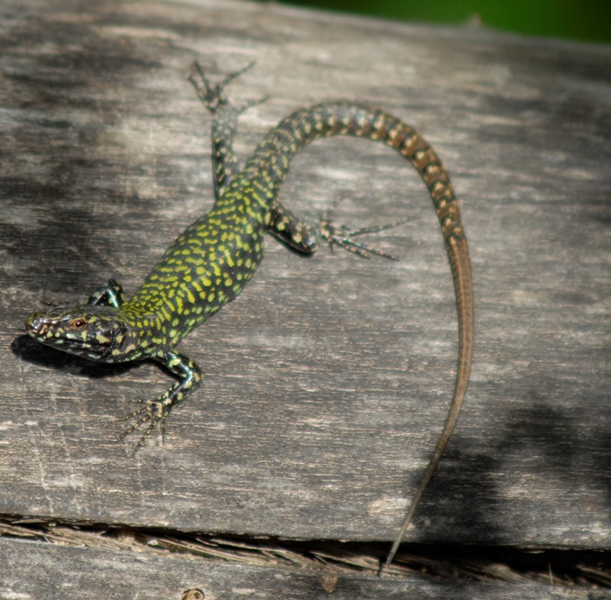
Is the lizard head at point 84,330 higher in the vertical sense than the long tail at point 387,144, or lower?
lower

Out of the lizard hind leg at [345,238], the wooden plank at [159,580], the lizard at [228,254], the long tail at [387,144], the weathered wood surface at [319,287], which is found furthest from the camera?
the lizard hind leg at [345,238]

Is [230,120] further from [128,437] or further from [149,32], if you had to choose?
[128,437]

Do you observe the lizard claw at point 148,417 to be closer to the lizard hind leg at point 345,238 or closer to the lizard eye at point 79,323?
the lizard eye at point 79,323

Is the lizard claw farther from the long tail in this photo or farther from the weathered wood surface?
the long tail

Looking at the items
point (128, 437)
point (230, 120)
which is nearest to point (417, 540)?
point (128, 437)

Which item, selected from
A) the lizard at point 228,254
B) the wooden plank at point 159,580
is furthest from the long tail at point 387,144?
the wooden plank at point 159,580

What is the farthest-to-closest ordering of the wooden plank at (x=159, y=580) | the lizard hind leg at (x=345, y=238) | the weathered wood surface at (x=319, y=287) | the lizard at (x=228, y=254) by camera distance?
the lizard hind leg at (x=345, y=238) → the lizard at (x=228, y=254) → the weathered wood surface at (x=319, y=287) → the wooden plank at (x=159, y=580)

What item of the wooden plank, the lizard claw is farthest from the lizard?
the wooden plank
